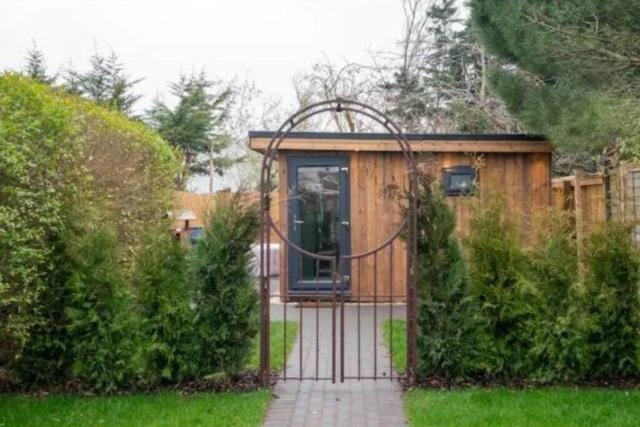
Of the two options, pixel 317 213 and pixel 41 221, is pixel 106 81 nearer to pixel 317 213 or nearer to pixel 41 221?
pixel 317 213

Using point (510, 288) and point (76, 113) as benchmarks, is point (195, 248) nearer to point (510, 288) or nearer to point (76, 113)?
point (76, 113)

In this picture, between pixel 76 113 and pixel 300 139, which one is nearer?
pixel 76 113

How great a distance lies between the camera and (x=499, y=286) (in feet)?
17.2

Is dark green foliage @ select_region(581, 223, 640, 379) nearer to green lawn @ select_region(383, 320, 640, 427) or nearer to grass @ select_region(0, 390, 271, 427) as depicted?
green lawn @ select_region(383, 320, 640, 427)

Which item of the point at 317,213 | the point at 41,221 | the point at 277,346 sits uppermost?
the point at 317,213

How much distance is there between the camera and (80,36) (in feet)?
74.8

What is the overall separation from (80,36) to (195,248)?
19876 millimetres

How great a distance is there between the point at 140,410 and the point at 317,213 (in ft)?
16.4

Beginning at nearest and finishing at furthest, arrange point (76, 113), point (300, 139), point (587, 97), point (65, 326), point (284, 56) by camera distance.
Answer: point (65, 326)
point (76, 113)
point (587, 97)
point (300, 139)
point (284, 56)

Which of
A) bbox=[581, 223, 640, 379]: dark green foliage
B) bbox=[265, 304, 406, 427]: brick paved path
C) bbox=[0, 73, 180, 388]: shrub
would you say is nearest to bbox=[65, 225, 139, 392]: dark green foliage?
bbox=[0, 73, 180, 388]: shrub

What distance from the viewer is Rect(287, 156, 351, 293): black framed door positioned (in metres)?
9.23

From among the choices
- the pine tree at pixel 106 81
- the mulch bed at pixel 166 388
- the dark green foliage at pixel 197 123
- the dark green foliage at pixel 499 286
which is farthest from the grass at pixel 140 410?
the pine tree at pixel 106 81

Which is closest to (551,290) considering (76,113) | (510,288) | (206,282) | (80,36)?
(510,288)

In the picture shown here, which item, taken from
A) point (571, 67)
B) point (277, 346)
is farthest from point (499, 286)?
point (571, 67)
